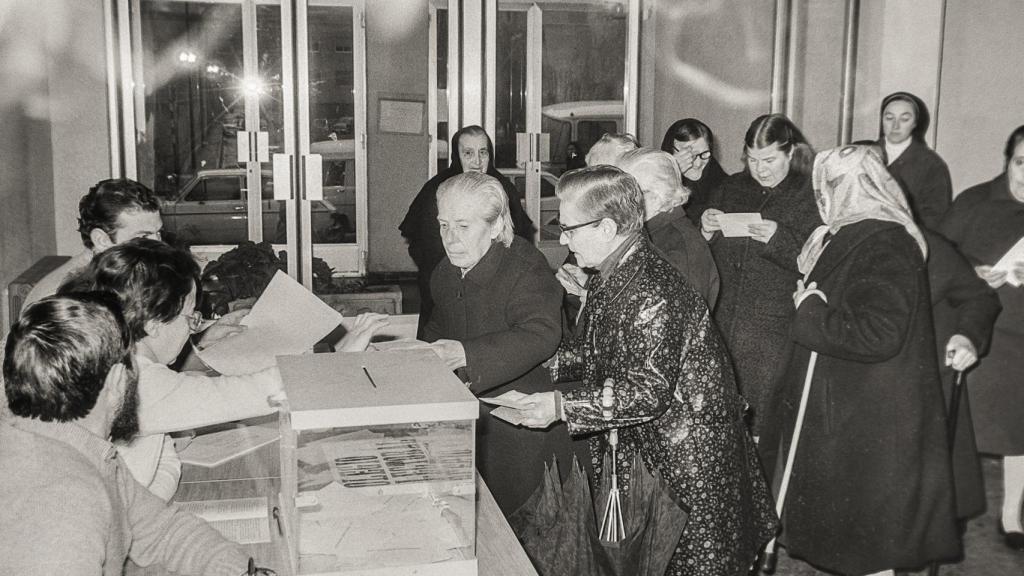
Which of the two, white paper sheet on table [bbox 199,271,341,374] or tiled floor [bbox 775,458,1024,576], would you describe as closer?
white paper sheet on table [bbox 199,271,341,374]

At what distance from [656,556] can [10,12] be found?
4916 mm

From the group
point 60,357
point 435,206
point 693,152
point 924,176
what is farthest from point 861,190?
point 435,206

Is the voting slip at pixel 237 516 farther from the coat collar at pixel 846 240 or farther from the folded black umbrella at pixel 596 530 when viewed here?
the coat collar at pixel 846 240

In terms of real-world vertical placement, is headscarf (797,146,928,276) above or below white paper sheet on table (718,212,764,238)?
above

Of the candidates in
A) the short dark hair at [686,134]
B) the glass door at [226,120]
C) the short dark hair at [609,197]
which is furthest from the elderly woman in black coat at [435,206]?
the short dark hair at [609,197]

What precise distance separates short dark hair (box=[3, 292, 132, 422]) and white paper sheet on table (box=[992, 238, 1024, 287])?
3494 mm

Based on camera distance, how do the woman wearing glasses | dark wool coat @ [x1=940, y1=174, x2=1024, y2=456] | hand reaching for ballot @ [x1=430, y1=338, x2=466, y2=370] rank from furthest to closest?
the woman wearing glasses → dark wool coat @ [x1=940, y1=174, x2=1024, y2=456] → hand reaching for ballot @ [x1=430, y1=338, x2=466, y2=370]

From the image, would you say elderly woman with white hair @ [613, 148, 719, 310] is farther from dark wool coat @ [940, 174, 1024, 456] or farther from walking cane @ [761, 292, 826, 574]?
dark wool coat @ [940, 174, 1024, 456]

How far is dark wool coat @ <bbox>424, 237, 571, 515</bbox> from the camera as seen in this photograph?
2592mm

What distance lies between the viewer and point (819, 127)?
5.69 m

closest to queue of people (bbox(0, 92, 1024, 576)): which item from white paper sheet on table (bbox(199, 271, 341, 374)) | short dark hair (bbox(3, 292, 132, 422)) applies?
short dark hair (bbox(3, 292, 132, 422))

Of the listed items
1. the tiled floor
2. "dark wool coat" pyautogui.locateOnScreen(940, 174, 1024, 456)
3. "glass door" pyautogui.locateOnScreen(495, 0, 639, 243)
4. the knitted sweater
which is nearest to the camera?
the knitted sweater

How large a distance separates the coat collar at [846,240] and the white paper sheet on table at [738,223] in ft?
2.11

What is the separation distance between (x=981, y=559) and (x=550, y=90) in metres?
4.99
